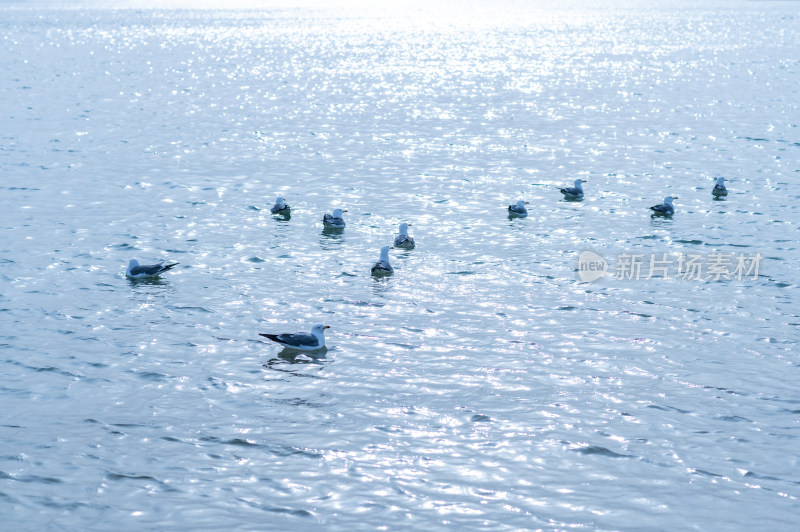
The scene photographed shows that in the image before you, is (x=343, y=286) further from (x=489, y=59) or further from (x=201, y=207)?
(x=489, y=59)

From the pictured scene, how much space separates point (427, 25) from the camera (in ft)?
598

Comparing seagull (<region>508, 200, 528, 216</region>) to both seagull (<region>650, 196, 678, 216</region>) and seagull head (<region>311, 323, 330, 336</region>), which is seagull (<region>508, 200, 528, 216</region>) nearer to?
seagull (<region>650, 196, 678, 216</region>)

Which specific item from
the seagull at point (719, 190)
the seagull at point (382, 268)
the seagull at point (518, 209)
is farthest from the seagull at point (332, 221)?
the seagull at point (719, 190)

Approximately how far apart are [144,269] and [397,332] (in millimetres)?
7781

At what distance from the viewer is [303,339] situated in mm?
20234

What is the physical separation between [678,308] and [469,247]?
24.7 feet

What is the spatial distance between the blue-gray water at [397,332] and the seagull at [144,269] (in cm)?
34

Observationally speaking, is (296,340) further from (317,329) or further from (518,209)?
(518,209)

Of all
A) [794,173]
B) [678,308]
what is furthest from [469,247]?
[794,173]

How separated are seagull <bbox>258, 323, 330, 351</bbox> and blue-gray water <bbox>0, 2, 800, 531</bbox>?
0.33 meters

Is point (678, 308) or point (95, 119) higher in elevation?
point (95, 119)

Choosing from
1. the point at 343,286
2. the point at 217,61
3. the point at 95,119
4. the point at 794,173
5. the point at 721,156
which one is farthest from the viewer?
Result: the point at 217,61

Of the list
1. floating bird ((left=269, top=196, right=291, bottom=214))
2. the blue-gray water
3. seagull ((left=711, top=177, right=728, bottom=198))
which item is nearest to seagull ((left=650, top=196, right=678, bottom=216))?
the blue-gray water

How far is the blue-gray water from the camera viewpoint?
1505cm
